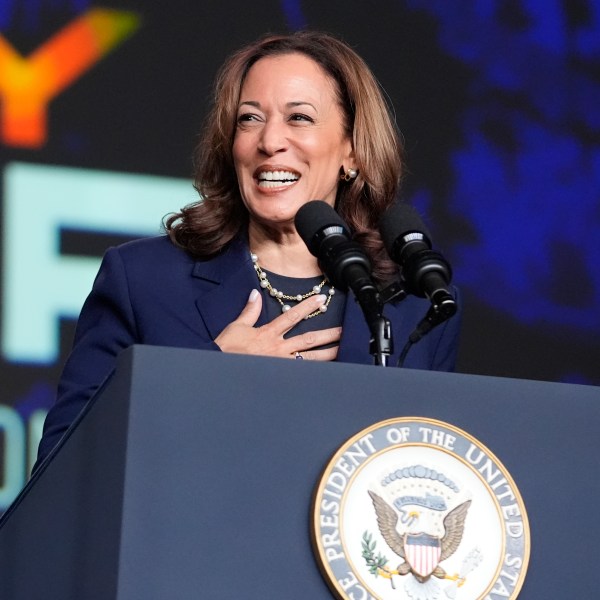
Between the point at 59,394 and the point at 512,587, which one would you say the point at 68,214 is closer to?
the point at 59,394

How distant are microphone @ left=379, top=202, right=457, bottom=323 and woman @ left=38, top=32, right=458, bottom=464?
461mm

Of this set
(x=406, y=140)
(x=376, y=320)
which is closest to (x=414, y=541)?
(x=376, y=320)

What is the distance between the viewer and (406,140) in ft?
11.5

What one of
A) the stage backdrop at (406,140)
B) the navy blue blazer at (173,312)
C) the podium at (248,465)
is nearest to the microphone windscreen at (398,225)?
the podium at (248,465)

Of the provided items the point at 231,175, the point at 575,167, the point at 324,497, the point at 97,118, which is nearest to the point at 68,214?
the point at 97,118

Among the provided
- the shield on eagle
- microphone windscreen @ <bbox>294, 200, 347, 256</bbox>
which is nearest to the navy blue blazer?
microphone windscreen @ <bbox>294, 200, 347, 256</bbox>

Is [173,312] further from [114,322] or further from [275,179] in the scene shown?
[275,179]

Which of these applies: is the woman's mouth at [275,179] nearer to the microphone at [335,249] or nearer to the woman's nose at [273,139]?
the woman's nose at [273,139]

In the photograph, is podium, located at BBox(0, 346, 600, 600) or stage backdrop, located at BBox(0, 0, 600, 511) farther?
stage backdrop, located at BBox(0, 0, 600, 511)

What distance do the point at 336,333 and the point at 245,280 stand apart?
0.23 meters

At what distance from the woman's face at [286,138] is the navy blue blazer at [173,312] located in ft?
0.40

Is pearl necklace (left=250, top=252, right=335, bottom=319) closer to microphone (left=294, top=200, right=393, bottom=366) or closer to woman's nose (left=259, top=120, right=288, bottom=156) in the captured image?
woman's nose (left=259, top=120, right=288, bottom=156)

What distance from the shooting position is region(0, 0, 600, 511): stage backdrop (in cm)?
312

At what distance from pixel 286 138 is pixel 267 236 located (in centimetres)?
19
